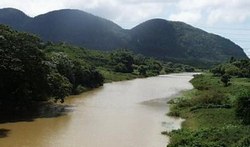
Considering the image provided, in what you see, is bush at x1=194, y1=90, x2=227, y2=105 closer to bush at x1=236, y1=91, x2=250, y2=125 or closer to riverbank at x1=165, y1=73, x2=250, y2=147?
riverbank at x1=165, y1=73, x2=250, y2=147

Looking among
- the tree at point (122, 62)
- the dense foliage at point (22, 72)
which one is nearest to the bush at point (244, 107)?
the dense foliage at point (22, 72)

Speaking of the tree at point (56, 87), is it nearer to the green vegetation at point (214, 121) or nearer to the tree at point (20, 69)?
the tree at point (20, 69)

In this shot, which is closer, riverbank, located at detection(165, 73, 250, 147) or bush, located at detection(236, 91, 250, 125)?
riverbank, located at detection(165, 73, 250, 147)

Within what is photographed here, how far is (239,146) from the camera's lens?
2623cm

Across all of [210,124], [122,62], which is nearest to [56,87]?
[210,124]

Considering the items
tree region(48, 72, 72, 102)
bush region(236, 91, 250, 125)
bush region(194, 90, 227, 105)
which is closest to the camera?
bush region(236, 91, 250, 125)

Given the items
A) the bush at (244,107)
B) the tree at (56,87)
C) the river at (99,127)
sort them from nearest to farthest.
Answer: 1. the river at (99,127)
2. the bush at (244,107)
3. the tree at (56,87)

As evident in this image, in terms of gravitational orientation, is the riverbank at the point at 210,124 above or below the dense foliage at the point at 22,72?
below

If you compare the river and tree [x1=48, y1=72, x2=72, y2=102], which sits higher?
tree [x1=48, y1=72, x2=72, y2=102]

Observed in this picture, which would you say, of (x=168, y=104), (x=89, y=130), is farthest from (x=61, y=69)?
(x=89, y=130)

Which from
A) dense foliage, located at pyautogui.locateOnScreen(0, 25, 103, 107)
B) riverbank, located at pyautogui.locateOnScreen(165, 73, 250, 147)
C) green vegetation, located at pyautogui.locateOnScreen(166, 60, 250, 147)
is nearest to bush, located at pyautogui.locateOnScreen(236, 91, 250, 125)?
green vegetation, located at pyautogui.locateOnScreen(166, 60, 250, 147)

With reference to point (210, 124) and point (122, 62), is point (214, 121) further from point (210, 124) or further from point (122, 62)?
point (122, 62)

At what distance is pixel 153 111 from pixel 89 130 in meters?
15.0

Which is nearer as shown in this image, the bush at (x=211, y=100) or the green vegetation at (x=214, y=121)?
the green vegetation at (x=214, y=121)
